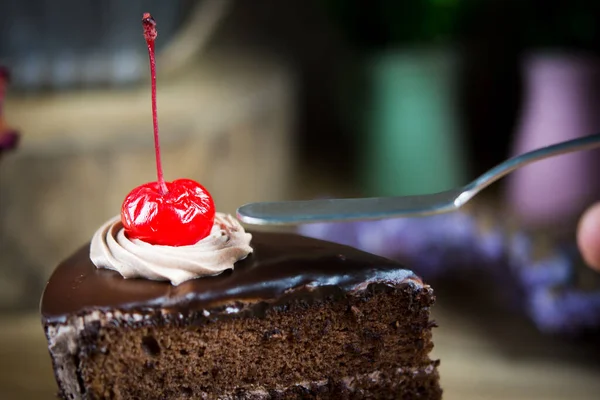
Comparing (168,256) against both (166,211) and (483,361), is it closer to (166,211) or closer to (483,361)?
(166,211)

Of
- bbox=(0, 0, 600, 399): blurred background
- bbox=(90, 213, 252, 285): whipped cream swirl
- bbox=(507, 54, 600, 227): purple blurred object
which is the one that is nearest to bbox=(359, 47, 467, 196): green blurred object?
bbox=(0, 0, 600, 399): blurred background

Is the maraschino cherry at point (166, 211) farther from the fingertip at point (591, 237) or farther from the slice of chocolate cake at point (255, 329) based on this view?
the fingertip at point (591, 237)

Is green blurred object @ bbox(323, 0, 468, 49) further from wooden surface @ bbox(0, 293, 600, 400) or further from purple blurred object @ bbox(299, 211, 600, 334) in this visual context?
wooden surface @ bbox(0, 293, 600, 400)

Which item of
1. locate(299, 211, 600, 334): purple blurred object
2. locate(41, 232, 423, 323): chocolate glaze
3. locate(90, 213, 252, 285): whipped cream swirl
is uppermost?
locate(90, 213, 252, 285): whipped cream swirl

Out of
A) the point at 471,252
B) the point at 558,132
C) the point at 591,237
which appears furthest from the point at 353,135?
the point at 591,237

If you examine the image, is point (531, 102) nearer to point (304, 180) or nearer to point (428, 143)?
point (428, 143)

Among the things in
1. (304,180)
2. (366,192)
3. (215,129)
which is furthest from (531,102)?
(215,129)
